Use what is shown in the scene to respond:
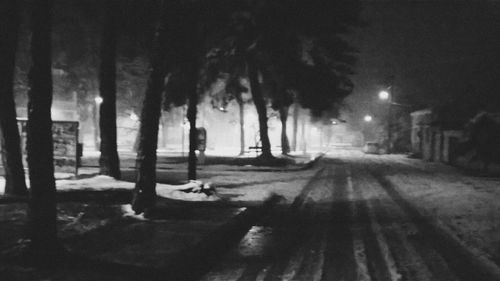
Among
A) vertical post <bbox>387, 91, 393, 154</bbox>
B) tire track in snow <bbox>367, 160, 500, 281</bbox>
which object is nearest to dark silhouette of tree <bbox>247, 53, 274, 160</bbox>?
tire track in snow <bbox>367, 160, 500, 281</bbox>

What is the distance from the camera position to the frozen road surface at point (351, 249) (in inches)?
281

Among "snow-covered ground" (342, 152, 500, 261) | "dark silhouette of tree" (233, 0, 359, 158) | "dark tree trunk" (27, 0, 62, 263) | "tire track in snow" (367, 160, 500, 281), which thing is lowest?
"tire track in snow" (367, 160, 500, 281)

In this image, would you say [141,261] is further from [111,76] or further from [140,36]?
[140,36]

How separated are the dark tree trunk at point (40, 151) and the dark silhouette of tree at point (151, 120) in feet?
14.3

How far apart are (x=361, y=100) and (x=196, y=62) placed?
99709mm

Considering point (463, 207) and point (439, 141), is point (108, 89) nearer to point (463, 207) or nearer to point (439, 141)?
point (463, 207)

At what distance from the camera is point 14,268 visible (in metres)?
6.28

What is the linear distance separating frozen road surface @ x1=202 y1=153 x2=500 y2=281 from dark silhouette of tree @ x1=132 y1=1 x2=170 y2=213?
2772mm

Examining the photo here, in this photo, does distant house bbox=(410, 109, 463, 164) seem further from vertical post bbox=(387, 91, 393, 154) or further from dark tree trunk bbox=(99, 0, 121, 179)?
dark tree trunk bbox=(99, 0, 121, 179)

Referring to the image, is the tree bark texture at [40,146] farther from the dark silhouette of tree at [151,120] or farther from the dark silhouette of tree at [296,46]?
the dark silhouette of tree at [296,46]

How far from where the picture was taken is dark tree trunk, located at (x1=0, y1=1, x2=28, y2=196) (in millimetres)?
12227

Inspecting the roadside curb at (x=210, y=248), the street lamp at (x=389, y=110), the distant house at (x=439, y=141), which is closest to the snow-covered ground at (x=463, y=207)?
the roadside curb at (x=210, y=248)

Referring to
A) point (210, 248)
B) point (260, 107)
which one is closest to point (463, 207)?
point (210, 248)

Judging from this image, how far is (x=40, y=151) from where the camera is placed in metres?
6.78
